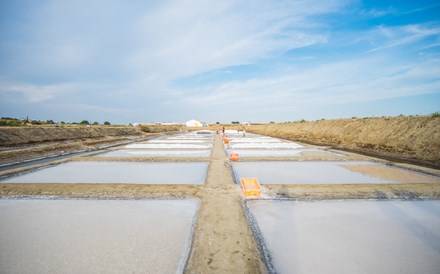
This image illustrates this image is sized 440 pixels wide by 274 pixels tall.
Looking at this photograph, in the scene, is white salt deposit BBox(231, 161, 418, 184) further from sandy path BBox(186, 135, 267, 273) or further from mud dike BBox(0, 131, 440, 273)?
sandy path BBox(186, 135, 267, 273)

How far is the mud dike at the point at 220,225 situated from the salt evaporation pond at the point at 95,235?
0.6 inches

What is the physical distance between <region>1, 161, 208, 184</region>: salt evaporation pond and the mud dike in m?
0.11

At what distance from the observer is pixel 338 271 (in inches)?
93.0

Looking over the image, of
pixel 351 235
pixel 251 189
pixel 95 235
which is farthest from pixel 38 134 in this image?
pixel 351 235

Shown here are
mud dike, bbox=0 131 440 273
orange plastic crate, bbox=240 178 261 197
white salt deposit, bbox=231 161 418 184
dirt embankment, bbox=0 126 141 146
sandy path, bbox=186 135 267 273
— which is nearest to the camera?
sandy path, bbox=186 135 267 273

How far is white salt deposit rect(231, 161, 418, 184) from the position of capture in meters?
6.12

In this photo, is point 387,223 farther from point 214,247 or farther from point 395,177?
point 395,177

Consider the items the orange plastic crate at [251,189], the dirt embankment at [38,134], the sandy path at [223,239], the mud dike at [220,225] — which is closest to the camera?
the sandy path at [223,239]

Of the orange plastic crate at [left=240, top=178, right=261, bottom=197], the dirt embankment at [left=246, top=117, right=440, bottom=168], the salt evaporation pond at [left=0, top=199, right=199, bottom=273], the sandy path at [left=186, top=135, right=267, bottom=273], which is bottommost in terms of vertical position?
the salt evaporation pond at [left=0, top=199, right=199, bottom=273]

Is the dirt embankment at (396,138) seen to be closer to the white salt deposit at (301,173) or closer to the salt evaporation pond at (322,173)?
the salt evaporation pond at (322,173)

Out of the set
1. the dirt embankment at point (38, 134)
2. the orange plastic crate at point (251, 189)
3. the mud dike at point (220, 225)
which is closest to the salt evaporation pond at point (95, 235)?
the mud dike at point (220, 225)

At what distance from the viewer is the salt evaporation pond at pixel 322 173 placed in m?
6.12

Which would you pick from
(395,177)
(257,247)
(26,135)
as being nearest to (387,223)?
(257,247)

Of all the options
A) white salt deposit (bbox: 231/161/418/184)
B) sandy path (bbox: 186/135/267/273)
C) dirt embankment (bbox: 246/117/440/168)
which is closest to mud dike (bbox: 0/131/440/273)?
sandy path (bbox: 186/135/267/273)
